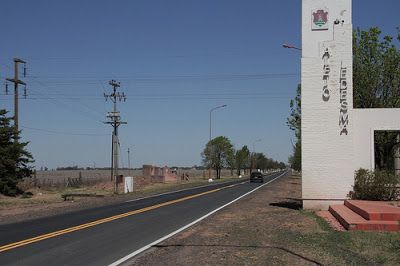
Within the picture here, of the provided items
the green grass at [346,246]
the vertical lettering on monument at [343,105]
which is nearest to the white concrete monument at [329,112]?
A: the vertical lettering on monument at [343,105]

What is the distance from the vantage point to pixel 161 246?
12.8 m

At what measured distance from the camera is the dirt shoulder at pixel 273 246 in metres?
10.5

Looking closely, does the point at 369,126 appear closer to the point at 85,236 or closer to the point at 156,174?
the point at 85,236

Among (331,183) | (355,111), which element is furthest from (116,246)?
(355,111)

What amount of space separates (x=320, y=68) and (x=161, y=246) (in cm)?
1195

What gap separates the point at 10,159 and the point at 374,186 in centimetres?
2730

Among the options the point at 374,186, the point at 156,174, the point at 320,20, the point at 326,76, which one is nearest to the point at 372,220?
the point at 374,186

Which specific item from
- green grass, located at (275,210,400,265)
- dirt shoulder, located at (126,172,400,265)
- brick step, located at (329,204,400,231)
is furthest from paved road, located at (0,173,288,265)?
brick step, located at (329,204,400,231)

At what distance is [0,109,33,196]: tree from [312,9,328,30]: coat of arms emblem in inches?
992

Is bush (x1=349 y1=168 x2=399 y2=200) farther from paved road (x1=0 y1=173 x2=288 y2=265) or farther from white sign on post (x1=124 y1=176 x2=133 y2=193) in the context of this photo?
white sign on post (x1=124 y1=176 x2=133 y2=193)

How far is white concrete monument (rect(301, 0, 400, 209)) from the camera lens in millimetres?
21484

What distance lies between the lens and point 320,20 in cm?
2191

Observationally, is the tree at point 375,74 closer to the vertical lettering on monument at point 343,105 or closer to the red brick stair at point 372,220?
the vertical lettering on monument at point 343,105

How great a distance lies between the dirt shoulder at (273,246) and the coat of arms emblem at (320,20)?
333 inches
